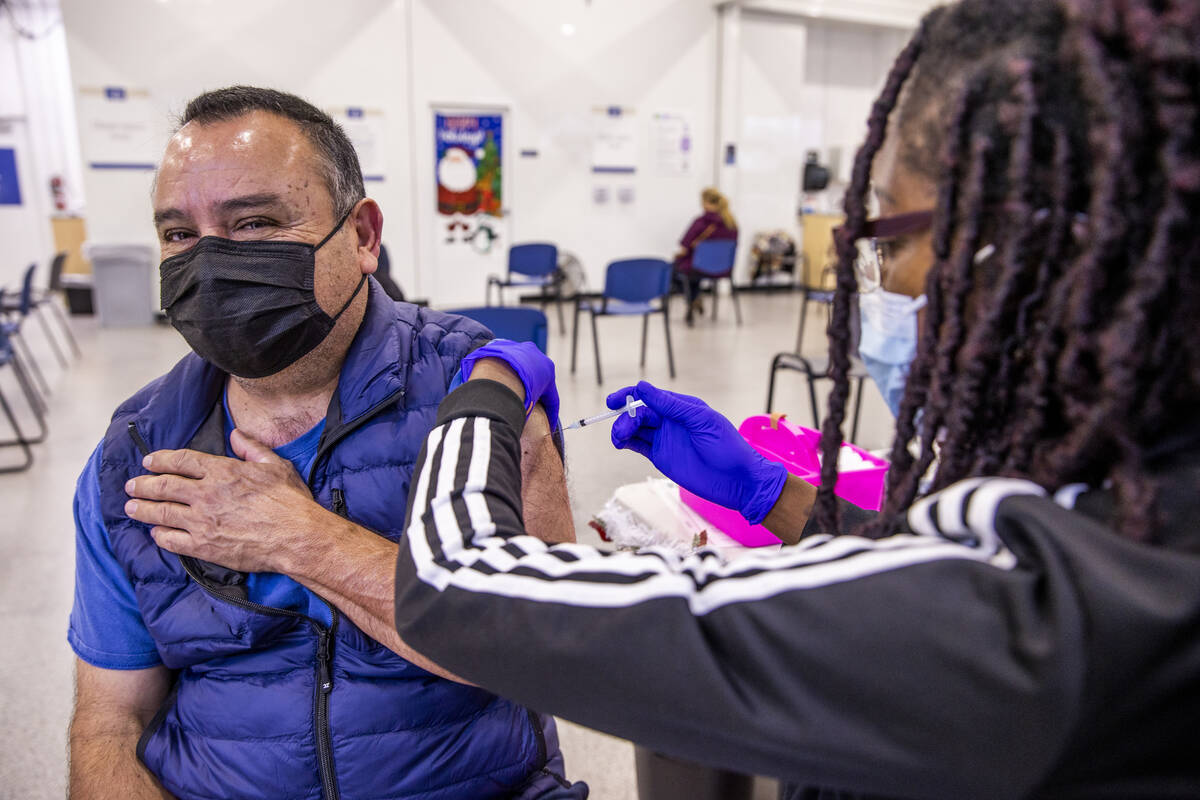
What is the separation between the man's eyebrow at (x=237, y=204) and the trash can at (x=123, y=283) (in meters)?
6.98

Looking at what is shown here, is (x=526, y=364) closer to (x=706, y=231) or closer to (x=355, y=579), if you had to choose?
(x=355, y=579)

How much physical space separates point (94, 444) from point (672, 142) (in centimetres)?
686

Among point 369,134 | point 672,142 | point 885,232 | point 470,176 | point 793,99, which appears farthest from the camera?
point 793,99

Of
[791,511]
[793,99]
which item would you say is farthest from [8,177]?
[791,511]

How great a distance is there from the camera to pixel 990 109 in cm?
58

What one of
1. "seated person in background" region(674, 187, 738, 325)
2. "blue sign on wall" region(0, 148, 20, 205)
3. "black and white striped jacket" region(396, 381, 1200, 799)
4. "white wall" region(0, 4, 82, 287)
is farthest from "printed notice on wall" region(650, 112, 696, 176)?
"black and white striped jacket" region(396, 381, 1200, 799)

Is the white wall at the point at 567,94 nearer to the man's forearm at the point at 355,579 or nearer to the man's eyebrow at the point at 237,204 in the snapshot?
the man's eyebrow at the point at 237,204

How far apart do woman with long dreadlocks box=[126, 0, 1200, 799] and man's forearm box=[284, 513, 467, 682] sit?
352 mm

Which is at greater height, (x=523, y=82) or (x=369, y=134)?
(x=523, y=82)

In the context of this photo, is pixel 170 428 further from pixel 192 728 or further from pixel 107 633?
pixel 192 728

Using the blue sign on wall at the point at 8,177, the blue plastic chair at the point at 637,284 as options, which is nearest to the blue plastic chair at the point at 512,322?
the blue plastic chair at the point at 637,284

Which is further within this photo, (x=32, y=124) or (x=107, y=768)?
(x=32, y=124)

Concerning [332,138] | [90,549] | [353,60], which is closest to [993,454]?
[332,138]

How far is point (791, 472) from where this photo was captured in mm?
1522
